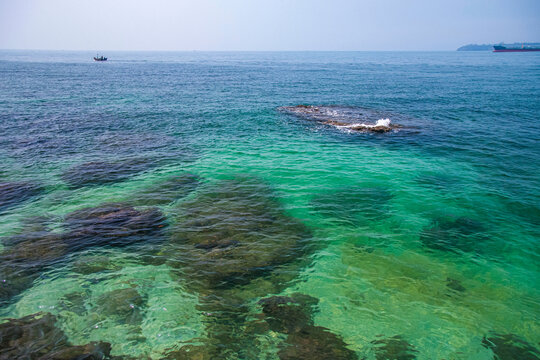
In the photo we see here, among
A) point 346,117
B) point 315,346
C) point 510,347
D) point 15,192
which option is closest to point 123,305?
point 315,346

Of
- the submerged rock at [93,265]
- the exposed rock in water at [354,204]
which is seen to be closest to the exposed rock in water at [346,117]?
the exposed rock in water at [354,204]

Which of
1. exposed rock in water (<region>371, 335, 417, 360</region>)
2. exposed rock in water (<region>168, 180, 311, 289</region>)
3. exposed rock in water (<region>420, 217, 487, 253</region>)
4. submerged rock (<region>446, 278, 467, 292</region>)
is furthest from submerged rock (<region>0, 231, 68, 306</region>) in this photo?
exposed rock in water (<region>420, 217, 487, 253</region>)

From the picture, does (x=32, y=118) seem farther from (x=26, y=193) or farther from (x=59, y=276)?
(x=59, y=276)

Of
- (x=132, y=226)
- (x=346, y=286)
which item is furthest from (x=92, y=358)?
(x=346, y=286)

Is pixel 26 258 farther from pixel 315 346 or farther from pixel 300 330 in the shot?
pixel 315 346

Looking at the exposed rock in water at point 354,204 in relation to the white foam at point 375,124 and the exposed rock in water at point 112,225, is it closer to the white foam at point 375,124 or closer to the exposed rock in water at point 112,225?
the exposed rock in water at point 112,225

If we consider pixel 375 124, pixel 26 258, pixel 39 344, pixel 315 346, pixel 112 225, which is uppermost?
pixel 375 124
